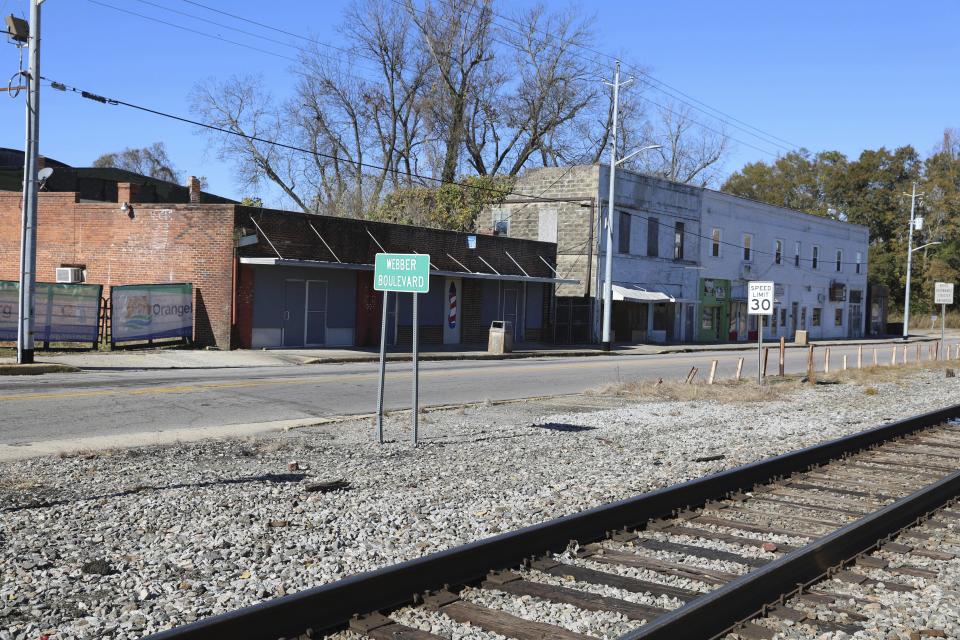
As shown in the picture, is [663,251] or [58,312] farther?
[663,251]

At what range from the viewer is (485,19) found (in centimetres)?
5669

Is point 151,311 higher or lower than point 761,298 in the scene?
lower

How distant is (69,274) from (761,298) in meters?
20.2

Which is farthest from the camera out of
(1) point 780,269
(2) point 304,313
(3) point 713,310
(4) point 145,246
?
(1) point 780,269

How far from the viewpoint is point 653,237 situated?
47.0m

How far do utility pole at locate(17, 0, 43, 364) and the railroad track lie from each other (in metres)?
17.7

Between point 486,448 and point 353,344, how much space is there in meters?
21.3

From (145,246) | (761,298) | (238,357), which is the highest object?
(145,246)

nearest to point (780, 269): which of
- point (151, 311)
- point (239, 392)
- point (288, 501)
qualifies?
point (151, 311)

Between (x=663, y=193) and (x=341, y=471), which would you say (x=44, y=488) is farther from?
(x=663, y=193)

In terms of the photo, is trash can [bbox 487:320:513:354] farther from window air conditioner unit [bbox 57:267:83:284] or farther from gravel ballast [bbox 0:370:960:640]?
gravel ballast [bbox 0:370:960:640]

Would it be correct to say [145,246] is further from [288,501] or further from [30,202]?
[288,501]

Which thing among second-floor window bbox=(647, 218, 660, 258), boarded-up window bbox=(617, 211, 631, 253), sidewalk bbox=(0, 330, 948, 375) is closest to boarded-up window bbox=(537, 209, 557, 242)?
boarded-up window bbox=(617, 211, 631, 253)

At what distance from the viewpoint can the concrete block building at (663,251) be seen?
43.3 metres
